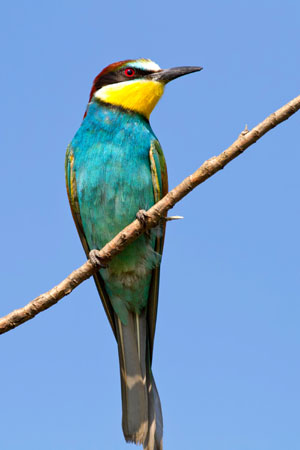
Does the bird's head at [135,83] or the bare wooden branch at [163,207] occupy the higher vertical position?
the bird's head at [135,83]

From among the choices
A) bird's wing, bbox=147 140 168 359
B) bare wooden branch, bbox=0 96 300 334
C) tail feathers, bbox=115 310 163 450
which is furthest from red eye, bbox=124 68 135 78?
tail feathers, bbox=115 310 163 450

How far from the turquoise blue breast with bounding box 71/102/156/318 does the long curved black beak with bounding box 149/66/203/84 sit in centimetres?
56

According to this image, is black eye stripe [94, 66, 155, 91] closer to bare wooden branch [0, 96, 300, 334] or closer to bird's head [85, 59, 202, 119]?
bird's head [85, 59, 202, 119]

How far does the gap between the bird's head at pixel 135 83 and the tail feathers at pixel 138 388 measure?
2.09 meters

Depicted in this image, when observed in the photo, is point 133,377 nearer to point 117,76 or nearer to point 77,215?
point 77,215

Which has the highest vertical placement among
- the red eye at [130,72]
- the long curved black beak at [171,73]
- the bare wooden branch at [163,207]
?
the red eye at [130,72]

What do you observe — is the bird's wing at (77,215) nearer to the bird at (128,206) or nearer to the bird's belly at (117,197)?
the bird at (128,206)

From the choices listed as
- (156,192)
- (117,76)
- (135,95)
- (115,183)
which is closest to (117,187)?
(115,183)

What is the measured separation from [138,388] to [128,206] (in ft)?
5.59

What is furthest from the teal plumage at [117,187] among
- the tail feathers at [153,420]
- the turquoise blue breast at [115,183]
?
the tail feathers at [153,420]

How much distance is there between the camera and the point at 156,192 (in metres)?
5.61

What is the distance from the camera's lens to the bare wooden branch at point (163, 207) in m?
3.88

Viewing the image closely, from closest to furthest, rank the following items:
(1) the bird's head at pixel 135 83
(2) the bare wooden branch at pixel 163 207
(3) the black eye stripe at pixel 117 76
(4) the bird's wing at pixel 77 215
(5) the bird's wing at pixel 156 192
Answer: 1. (2) the bare wooden branch at pixel 163 207
2. (5) the bird's wing at pixel 156 192
3. (4) the bird's wing at pixel 77 215
4. (1) the bird's head at pixel 135 83
5. (3) the black eye stripe at pixel 117 76

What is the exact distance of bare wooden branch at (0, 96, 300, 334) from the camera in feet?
12.7
